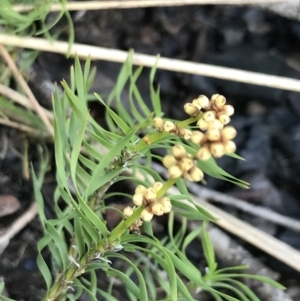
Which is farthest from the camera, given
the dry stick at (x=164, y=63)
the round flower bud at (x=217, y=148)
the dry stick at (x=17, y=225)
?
the dry stick at (x=164, y=63)

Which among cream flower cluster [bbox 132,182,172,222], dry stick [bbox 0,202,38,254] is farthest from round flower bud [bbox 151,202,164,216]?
dry stick [bbox 0,202,38,254]

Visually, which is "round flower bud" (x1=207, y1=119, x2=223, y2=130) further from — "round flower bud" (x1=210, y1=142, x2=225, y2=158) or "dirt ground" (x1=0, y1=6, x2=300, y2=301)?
"dirt ground" (x1=0, y1=6, x2=300, y2=301)

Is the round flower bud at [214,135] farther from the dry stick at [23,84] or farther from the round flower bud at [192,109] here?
the dry stick at [23,84]

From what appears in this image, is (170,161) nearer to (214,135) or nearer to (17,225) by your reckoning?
(214,135)

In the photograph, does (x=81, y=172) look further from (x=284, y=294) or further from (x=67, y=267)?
(x=284, y=294)

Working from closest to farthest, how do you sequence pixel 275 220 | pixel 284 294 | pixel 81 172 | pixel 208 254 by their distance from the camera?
pixel 81 172, pixel 208 254, pixel 284 294, pixel 275 220

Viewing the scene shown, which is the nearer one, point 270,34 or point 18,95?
point 18,95

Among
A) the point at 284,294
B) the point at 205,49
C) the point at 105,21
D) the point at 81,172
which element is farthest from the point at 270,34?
the point at 81,172

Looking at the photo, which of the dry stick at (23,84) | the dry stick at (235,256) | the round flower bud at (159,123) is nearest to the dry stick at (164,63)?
the dry stick at (23,84)
